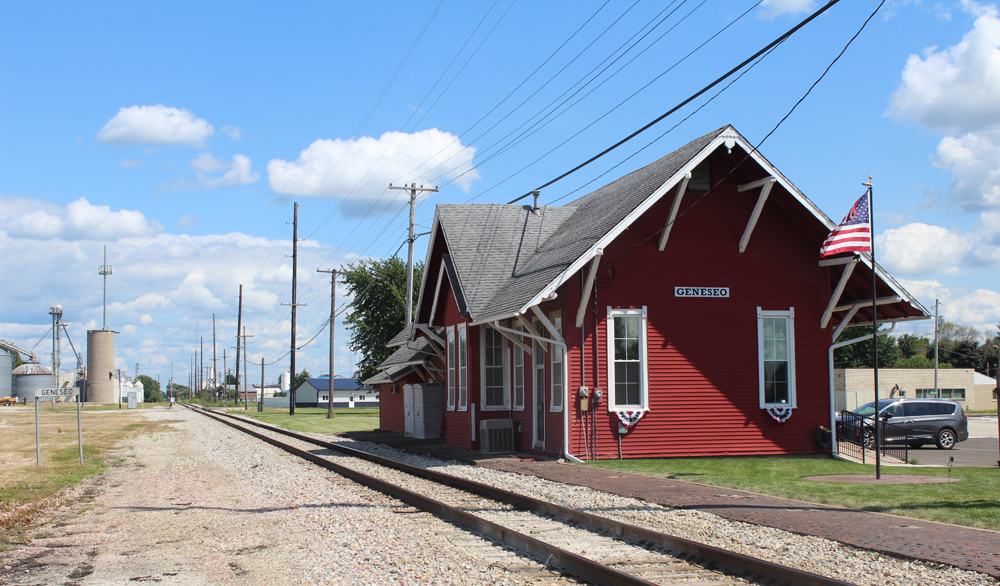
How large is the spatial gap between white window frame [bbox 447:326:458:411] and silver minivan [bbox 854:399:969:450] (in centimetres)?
1202

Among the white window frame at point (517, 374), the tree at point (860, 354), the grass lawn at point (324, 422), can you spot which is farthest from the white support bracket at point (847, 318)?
the tree at point (860, 354)

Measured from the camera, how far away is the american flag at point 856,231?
15031 millimetres

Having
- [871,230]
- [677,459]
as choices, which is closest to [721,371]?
[677,459]

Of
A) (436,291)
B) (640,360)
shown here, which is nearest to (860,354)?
(436,291)

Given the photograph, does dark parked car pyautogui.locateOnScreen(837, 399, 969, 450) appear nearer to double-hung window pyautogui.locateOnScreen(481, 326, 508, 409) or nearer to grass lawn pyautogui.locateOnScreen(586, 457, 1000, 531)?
grass lawn pyautogui.locateOnScreen(586, 457, 1000, 531)

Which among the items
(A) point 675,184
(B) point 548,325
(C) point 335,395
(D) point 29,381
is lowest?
(C) point 335,395

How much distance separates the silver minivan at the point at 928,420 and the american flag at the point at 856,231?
37.1ft

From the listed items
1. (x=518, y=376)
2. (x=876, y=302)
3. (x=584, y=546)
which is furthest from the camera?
(x=518, y=376)

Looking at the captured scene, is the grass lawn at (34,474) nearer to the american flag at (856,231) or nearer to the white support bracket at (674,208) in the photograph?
the white support bracket at (674,208)

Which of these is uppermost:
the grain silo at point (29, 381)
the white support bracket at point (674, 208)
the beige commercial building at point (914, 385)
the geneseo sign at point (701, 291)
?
the white support bracket at point (674, 208)

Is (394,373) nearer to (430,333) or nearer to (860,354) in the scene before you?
(430,333)

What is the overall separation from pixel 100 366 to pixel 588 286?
127 meters

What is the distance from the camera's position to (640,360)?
18094 mm

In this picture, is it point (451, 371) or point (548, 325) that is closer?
point (548, 325)
